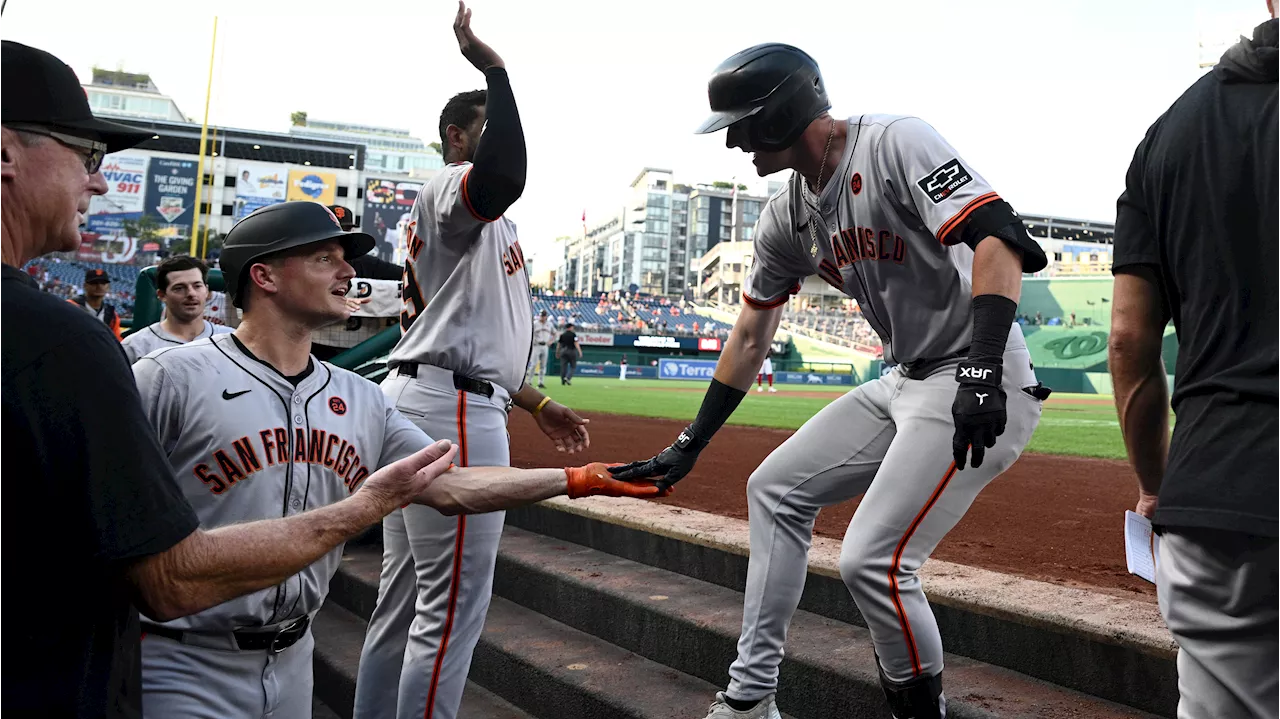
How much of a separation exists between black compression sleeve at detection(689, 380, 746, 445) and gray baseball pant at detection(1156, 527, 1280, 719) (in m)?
1.78

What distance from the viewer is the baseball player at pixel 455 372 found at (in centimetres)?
271

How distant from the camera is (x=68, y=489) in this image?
1.13 meters

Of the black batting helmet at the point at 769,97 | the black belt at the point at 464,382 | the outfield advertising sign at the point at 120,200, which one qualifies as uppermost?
the outfield advertising sign at the point at 120,200

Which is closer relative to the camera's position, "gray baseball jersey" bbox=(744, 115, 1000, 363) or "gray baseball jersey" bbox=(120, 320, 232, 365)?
"gray baseball jersey" bbox=(744, 115, 1000, 363)

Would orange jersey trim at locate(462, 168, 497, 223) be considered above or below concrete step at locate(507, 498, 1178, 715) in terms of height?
above

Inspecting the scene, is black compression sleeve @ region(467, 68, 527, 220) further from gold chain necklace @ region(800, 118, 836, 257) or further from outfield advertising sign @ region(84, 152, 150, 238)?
outfield advertising sign @ region(84, 152, 150, 238)

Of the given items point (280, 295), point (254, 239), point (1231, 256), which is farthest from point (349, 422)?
point (1231, 256)

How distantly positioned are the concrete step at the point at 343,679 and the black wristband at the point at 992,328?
2271 mm

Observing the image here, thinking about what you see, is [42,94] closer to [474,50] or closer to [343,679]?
[474,50]

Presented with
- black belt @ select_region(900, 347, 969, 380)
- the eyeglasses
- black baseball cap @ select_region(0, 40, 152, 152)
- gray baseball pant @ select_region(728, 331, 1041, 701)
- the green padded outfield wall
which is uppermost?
the green padded outfield wall

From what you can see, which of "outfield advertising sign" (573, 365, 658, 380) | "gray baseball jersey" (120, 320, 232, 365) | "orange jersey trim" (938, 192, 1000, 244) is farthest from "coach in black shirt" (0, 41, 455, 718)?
"outfield advertising sign" (573, 365, 658, 380)

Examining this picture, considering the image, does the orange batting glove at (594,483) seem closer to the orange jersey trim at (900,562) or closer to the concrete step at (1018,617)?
the orange jersey trim at (900,562)

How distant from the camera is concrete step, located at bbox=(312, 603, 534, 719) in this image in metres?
3.60

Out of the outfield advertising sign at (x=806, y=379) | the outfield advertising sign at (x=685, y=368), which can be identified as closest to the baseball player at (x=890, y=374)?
the outfield advertising sign at (x=685, y=368)
